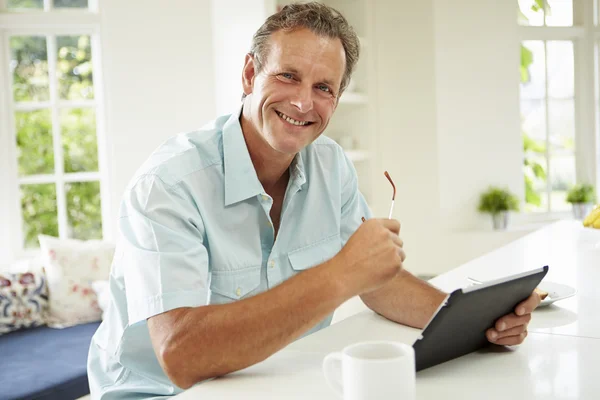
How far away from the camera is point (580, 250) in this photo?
2.34m

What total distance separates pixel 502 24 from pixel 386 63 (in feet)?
3.30

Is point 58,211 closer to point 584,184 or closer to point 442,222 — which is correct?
point 442,222

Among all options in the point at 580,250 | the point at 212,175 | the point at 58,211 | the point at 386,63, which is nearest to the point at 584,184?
the point at 386,63

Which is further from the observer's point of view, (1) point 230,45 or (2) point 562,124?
(2) point 562,124

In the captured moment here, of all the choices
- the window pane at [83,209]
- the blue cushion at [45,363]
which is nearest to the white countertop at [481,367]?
the blue cushion at [45,363]

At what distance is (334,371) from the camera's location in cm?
91

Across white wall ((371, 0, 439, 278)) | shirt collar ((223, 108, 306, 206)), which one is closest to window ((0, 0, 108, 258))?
white wall ((371, 0, 439, 278))

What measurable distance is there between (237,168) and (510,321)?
0.69 metres

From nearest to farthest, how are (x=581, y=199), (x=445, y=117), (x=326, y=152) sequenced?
(x=326, y=152) < (x=445, y=117) < (x=581, y=199)

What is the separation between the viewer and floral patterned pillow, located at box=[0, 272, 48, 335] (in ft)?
10.8

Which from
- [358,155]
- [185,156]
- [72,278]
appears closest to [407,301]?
[185,156]

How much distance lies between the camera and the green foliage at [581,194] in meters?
5.45

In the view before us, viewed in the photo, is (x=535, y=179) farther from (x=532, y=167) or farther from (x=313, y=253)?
(x=313, y=253)

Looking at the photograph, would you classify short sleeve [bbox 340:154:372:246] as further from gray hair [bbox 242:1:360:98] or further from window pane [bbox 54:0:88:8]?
window pane [bbox 54:0:88:8]
